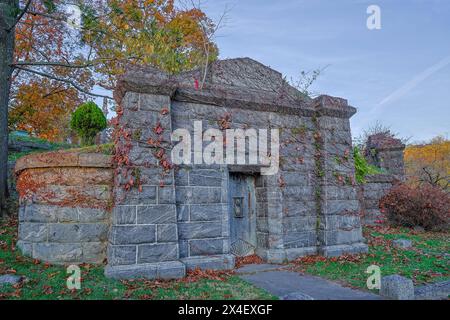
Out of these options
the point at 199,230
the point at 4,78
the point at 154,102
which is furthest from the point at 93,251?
the point at 4,78

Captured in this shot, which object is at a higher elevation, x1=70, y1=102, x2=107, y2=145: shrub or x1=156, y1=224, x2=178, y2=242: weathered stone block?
x1=70, y1=102, x2=107, y2=145: shrub

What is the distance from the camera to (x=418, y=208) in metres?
9.99

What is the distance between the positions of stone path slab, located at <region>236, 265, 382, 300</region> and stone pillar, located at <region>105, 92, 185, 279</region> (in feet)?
4.25

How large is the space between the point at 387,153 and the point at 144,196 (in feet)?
39.7

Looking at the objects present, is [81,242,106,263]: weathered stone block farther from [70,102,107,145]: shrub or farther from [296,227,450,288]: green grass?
[70,102,107,145]: shrub

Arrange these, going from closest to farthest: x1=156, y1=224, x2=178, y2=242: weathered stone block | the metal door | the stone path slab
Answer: the stone path slab, x1=156, y1=224, x2=178, y2=242: weathered stone block, the metal door

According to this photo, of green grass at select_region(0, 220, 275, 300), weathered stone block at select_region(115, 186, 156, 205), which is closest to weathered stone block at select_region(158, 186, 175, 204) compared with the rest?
weathered stone block at select_region(115, 186, 156, 205)

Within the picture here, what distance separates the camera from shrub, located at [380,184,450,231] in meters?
9.85

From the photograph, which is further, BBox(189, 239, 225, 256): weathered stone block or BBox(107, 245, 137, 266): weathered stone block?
BBox(189, 239, 225, 256): weathered stone block

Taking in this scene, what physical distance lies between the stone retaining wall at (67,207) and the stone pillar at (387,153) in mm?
11924

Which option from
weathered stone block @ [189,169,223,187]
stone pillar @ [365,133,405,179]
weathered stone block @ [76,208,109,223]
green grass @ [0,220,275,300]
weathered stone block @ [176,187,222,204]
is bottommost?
green grass @ [0,220,275,300]

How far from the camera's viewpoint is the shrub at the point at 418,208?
985 centimetres

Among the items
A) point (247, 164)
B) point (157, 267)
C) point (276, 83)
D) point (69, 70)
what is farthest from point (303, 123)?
point (69, 70)

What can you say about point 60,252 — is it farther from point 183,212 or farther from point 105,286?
point 183,212
